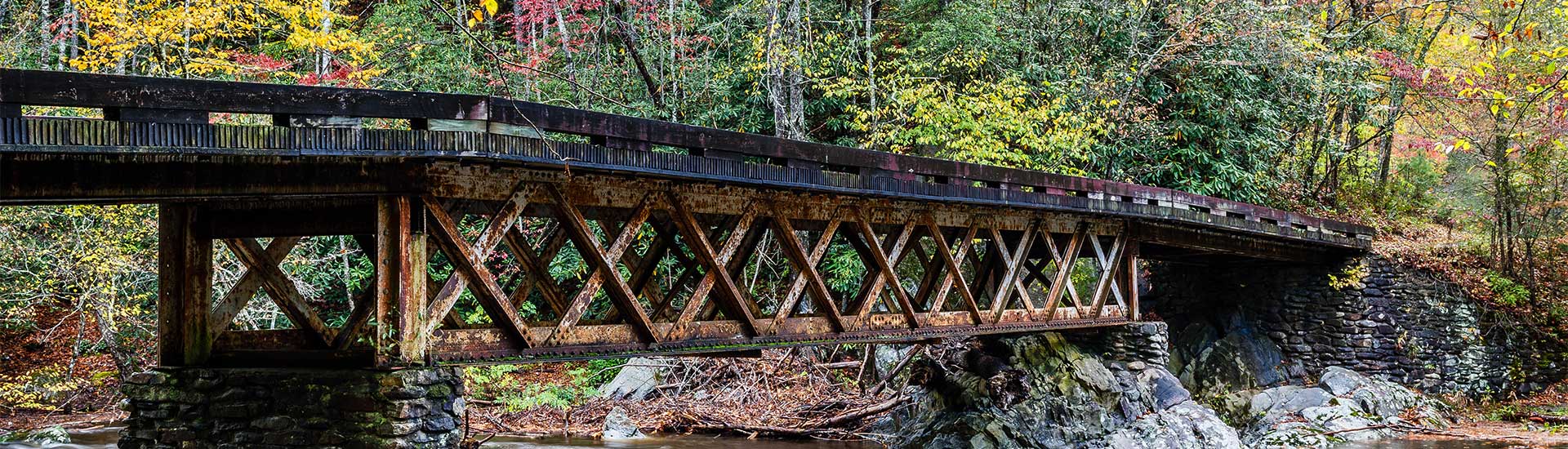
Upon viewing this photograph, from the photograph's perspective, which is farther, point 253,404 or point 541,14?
point 541,14

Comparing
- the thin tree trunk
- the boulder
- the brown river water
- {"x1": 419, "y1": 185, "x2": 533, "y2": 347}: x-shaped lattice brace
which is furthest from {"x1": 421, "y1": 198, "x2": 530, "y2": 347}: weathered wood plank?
the thin tree trunk

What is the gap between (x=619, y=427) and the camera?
17.8 m

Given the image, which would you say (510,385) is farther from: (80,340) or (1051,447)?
(1051,447)

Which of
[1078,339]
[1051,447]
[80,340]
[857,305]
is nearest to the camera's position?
[857,305]

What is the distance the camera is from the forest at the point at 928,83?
760 inches

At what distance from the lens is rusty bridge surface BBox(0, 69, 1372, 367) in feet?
20.8

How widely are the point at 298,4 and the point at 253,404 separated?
1495cm

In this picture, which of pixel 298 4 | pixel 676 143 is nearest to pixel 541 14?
pixel 298 4

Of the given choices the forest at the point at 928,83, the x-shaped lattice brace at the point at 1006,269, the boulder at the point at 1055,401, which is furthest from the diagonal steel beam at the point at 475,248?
the forest at the point at 928,83

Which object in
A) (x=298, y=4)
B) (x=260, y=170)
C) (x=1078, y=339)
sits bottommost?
(x=1078, y=339)

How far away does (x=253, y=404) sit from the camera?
7.91 m

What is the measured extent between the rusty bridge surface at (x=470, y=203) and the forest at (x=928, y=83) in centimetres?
784

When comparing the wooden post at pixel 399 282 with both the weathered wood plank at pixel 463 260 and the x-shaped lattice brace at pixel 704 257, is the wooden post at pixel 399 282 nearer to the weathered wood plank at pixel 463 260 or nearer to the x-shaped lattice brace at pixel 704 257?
the weathered wood plank at pixel 463 260

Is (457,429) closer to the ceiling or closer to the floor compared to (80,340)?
closer to the ceiling
